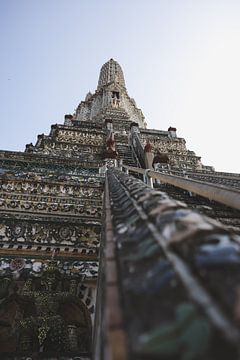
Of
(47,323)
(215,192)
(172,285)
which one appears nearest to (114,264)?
(172,285)

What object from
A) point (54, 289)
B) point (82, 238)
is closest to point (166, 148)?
point (82, 238)

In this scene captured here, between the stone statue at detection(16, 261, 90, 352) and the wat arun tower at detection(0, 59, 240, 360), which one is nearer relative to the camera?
the wat arun tower at detection(0, 59, 240, 360)

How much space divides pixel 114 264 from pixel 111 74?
3323 cm

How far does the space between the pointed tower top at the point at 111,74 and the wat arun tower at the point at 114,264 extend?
2253 cm

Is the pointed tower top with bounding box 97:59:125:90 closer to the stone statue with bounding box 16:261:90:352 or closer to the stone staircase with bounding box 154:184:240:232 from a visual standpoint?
the stone staircase with bounding box 154:184:240:232

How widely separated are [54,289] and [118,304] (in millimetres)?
3322

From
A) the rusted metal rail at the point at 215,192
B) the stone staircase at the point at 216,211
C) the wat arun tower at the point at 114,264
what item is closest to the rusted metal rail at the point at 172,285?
the wat arun tower at the point at 114,264

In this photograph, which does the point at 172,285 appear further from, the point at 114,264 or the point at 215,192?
the point at 215,192

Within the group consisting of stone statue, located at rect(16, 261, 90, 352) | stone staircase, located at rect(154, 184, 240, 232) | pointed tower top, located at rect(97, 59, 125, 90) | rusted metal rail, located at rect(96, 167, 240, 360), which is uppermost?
pointed tower top, located at rect(97, 59, 125, 90)

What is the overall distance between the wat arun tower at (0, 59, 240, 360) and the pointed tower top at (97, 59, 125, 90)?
73.9ft

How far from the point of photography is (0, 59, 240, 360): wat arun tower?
2.39 ft

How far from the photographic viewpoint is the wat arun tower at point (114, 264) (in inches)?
28.6

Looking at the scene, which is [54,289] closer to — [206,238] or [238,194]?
[238,194]

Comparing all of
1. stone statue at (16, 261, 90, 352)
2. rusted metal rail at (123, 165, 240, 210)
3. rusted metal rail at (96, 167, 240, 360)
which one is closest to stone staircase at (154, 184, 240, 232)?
rusted metal rail at (123, 165, 240, 210)
